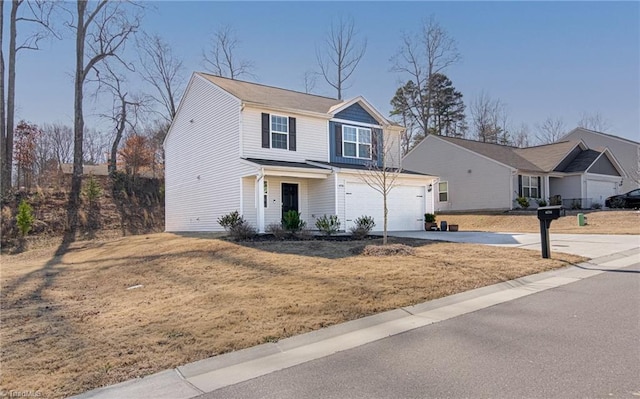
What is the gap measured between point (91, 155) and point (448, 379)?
50.0 m

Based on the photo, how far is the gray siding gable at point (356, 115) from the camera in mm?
20266

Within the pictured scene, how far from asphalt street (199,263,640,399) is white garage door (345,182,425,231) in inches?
473

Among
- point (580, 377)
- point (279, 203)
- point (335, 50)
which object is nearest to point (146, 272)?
point (279, 203)

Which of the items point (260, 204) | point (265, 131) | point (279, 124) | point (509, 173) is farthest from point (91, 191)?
point (509, 173)

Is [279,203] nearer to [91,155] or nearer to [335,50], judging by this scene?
[335,50]

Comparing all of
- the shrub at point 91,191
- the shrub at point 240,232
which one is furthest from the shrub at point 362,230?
the shrub at point 91,191

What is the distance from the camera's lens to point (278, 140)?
18.1m

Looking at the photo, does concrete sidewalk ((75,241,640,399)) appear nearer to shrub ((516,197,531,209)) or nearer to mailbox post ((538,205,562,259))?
mailbox post ((538,205,562,259))

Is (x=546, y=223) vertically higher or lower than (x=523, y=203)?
lower

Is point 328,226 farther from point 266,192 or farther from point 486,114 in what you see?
point 486,114

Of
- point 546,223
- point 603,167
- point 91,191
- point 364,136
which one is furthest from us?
point 603,167

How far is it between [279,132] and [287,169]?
295 cm

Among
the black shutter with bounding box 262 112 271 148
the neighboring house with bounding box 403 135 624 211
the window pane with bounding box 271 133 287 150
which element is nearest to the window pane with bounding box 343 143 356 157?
Result: the window pane with bounding box 271 133 287 150

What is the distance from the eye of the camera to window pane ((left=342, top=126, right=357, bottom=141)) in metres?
20.3
